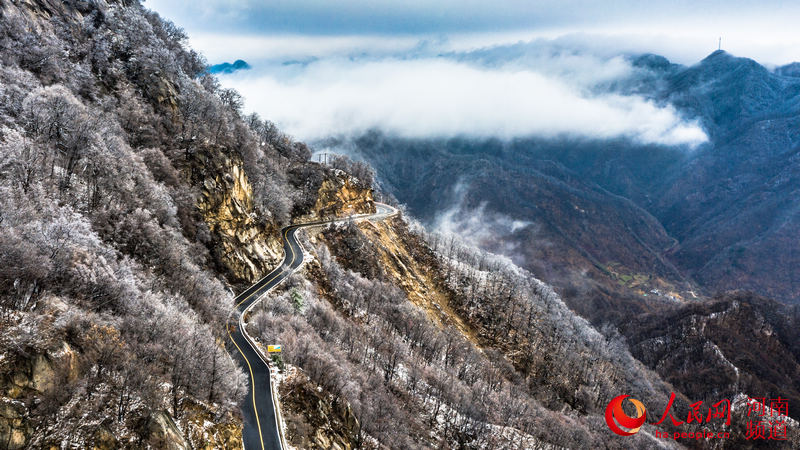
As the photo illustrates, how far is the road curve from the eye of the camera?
84.3 feet

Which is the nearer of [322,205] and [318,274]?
[318,274]

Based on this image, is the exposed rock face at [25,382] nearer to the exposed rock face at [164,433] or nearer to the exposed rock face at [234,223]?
the exposed rock face at [164,433]

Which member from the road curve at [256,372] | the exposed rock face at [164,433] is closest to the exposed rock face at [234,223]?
the road curve at [256,372]

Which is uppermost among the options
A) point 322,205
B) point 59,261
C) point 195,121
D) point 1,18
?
point 1,18

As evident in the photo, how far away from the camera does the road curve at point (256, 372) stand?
1011 inches

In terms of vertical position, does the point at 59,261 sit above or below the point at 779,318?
above

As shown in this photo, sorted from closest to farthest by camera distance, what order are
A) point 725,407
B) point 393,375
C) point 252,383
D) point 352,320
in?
point 252,383 < point 393,375 < point 352,320 < point 725,407

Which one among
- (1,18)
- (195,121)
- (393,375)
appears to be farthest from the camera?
(195,121)

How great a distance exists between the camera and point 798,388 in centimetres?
15312

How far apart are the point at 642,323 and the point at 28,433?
218 m

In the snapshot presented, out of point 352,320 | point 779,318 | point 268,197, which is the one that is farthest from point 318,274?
point 779,318

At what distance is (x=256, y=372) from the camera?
31.6m

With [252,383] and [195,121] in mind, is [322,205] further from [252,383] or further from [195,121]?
[252,383]

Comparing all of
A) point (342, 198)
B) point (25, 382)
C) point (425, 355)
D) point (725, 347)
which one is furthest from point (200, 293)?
point (725, 347)
